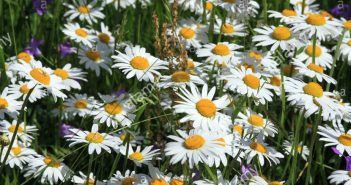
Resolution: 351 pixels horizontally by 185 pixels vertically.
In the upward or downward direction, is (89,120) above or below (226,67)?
below

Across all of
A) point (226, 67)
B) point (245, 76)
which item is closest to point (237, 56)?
point (226, 67)

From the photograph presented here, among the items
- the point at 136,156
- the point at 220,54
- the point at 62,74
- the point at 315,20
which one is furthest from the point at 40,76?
the point at 315,20

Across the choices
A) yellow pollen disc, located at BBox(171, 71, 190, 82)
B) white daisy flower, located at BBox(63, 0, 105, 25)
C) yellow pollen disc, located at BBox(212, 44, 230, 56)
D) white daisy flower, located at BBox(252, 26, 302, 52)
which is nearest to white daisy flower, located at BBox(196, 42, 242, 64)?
yellow pollen disc, located at BBox(212, 44, 230, 56)

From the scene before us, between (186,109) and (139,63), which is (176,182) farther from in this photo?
(139,63)

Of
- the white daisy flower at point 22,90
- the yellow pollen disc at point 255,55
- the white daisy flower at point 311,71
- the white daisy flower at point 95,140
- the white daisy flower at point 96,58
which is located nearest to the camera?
the white daisy flower at point 95,140

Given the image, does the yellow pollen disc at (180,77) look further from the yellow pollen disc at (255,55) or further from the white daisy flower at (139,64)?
the yellow pollen disc at (255,55)

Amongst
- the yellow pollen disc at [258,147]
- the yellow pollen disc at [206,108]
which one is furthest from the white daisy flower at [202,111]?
the yellow pollen disc at [258,147]

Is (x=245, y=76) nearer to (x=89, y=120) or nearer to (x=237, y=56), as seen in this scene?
(x=237, y=56)
